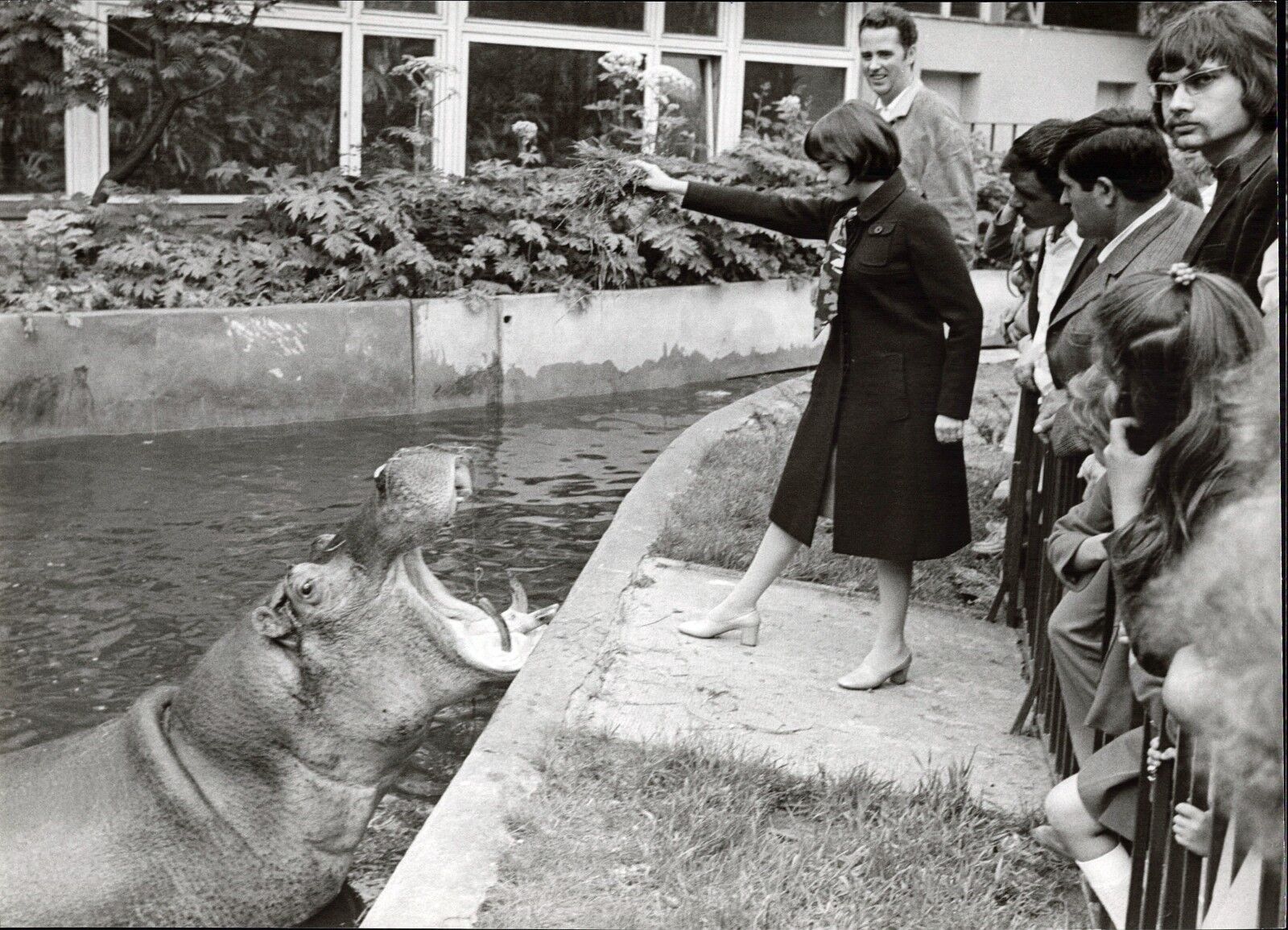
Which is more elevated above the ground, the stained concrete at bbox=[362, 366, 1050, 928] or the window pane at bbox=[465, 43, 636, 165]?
the window pane at bbox=[465, 43, 636, 165]

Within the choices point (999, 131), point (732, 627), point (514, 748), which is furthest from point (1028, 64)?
point (514, 748)

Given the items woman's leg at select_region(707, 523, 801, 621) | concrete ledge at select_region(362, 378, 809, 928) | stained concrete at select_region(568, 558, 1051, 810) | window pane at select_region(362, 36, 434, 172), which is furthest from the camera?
window pane at select_region(362, 36, 434, 172)

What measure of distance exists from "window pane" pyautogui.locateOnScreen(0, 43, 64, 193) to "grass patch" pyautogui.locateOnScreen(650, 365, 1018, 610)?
5211 mm

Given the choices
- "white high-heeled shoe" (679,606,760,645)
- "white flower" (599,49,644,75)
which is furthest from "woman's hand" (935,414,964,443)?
"white flower" (599,49,644,75)

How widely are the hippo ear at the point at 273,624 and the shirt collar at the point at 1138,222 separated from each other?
245cm

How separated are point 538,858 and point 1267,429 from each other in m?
1.81

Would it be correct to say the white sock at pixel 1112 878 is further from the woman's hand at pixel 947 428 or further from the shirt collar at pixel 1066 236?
the shirt collar at pixel 1066 236

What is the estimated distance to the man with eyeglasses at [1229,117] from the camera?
3.28 meters

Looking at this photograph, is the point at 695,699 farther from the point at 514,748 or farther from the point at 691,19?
the point at 691,19

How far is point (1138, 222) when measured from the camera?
4.22m

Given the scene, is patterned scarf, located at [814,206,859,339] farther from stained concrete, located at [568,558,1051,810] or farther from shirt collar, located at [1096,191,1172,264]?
stained concrete, located at [568,558,1051,810]

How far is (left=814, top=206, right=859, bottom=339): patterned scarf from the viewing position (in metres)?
4.55

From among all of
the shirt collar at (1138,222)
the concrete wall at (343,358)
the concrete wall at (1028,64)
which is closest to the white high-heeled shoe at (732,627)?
the shirt collar at (1138,222)

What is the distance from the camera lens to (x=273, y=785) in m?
3.32
